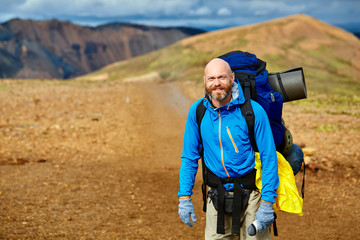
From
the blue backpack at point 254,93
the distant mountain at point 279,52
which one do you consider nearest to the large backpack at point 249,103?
the blue backpack at point 254,93

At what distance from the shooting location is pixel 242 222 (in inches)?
143

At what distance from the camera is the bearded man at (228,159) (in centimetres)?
327

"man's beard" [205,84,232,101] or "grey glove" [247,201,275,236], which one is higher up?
"man's beard" [205,84,232,101]

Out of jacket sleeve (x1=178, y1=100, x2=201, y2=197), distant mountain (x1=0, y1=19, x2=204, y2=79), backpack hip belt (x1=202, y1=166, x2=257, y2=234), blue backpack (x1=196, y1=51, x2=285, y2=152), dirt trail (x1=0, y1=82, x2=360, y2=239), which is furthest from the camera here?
distant mountain (x1=0, y1=19, x2=204, y2=79)

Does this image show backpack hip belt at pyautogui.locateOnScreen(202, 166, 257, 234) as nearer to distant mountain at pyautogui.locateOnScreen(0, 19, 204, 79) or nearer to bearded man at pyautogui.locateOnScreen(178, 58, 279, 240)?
bearded man at pyautogui.locateOnScreen(178, 58, 279, 240)

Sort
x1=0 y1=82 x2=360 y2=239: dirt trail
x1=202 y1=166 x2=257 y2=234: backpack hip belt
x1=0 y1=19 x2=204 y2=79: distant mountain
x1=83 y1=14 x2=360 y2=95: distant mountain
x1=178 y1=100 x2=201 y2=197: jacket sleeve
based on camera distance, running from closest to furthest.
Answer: x1=202 y1=166 x2=257 y2=234: backpack hip belt, x1=178 y1=100 x2=201 y2=197: jacket sleeve, x1=0 y1=82 x2=360 y2=239: dirt trail, x1=83 y1=14 x2=360 y2=95: distant mountain, x1=0 y1=19 x2=204 y2=79: distant mountain

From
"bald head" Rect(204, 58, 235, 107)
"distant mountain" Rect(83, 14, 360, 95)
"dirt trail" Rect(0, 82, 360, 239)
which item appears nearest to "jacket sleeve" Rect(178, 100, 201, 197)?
"bald head" Rect(204, 58, 235, 107)

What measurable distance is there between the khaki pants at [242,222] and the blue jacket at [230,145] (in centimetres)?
26

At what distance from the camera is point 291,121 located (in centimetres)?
1562

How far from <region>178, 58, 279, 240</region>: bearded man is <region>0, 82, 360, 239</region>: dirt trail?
8.70 feet

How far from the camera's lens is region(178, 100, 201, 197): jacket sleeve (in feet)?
11.7

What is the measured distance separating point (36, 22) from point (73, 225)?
150 m

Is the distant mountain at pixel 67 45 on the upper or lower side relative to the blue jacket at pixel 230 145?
upper

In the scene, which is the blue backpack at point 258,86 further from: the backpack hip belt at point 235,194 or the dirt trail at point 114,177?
the dirt trail at point 114,177
